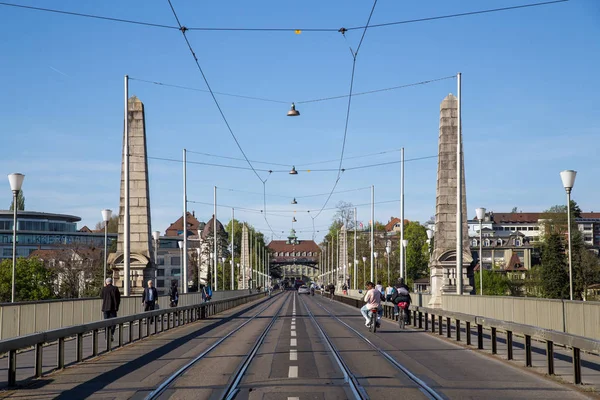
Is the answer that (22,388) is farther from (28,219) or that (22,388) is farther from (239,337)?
(28,219)

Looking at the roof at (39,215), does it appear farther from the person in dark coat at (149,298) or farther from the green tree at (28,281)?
the person in dark coat at (149,298)

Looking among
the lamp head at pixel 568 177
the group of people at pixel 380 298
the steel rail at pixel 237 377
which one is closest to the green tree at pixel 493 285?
the group of people at pixel 380 298

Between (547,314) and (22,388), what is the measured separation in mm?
11693

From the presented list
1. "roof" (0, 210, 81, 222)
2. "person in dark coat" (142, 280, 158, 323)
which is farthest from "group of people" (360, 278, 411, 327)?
"roof" (0, 210, 81, 222)

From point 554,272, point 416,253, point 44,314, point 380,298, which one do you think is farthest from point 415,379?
point 416,253

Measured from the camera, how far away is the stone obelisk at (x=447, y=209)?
38031 millimetres

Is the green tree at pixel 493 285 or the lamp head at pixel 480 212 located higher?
the lamp head at pixel 480 212

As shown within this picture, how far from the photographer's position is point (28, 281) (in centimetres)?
9344

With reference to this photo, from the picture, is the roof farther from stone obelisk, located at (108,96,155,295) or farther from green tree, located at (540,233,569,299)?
stone obelisk, located at (108,96,155,295)

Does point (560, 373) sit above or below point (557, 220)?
below

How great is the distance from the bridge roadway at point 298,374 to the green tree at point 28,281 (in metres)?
74.0

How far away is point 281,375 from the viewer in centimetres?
1439

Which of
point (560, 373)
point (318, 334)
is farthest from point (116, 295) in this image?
point (560, 373)

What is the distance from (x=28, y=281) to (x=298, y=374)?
8408cm
